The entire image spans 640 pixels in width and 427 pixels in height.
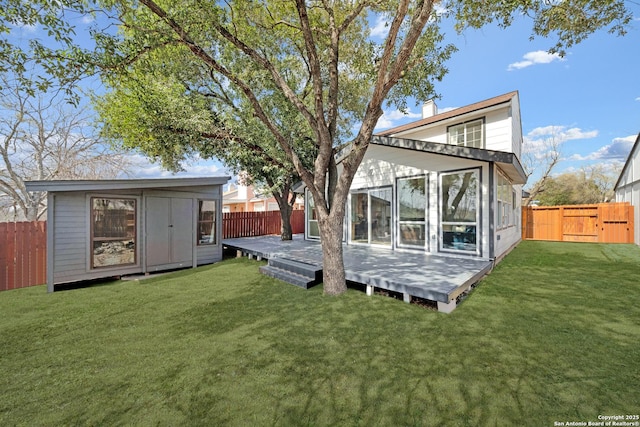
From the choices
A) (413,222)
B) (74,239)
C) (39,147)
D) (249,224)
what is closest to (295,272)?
(413,222)

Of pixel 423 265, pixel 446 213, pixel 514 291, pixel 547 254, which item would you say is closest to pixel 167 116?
pixel 423 265

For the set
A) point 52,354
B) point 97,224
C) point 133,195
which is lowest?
point 52,354

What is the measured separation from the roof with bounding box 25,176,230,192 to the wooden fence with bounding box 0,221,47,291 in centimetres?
123

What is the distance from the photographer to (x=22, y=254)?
19.5 ft

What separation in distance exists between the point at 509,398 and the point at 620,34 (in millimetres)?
6930

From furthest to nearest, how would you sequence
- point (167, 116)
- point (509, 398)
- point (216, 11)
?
point (167, 116) → point (216, 11) → point (509, 398)

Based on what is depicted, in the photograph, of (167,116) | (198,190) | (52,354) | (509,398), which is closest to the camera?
(509,398)

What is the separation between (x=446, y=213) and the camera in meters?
6.99

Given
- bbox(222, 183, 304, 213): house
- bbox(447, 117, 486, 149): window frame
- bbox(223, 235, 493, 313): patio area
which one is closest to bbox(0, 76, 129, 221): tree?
bbox(223, 235, 493, 313): patio area

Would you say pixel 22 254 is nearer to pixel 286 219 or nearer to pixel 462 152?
pixel 286 219

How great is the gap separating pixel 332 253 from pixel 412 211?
3.86 m

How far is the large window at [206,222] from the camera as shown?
8.34 metres

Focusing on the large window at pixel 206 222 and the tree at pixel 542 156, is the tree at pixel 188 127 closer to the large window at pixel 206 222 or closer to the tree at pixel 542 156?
the large window at pixel 206 222

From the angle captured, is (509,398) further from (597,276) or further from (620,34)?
(620,34)
